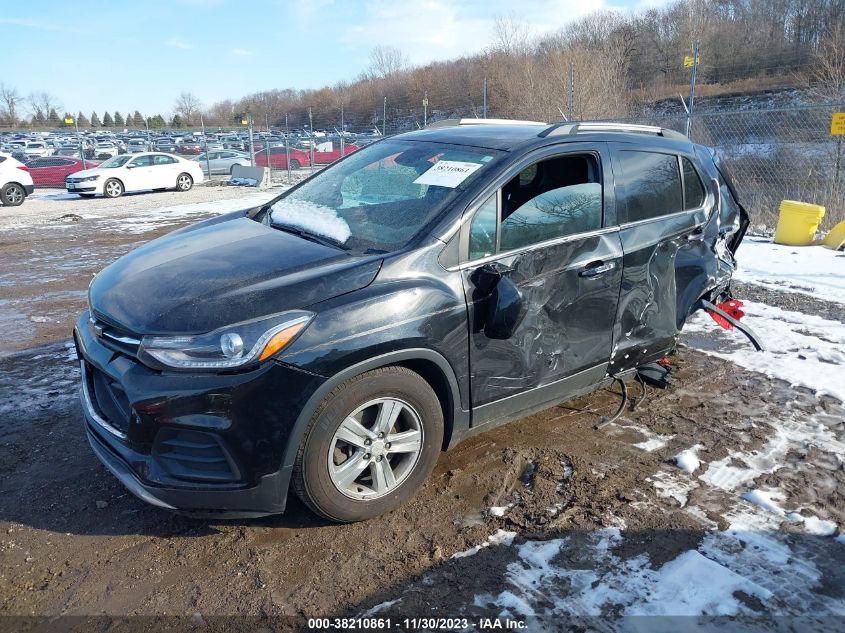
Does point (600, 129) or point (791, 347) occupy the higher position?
point (600, 129)

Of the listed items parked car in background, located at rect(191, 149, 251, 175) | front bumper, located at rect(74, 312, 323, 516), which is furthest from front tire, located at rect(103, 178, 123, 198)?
front bumper, located at rect(74, 312, 323, 516)

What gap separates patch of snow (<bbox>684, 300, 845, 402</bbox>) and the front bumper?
3.89 meters

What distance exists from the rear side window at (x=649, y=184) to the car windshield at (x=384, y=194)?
969 millimetres

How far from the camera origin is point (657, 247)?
4.08 metres

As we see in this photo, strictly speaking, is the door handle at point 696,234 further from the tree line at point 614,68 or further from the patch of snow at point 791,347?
the tree line at point 614,68

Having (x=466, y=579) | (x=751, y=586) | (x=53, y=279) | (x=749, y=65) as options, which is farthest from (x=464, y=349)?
(x=749, y=65)

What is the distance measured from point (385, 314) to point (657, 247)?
210 cm

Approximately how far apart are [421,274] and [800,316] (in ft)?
15.9

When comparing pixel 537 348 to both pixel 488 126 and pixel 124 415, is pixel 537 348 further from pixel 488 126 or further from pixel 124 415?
pixel 124 415

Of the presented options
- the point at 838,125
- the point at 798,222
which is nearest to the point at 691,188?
the point at 798,222

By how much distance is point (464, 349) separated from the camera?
10.4 ft

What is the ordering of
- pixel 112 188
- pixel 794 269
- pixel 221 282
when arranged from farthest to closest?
pixel 112 188
pixel 794 269
pixel 221 282

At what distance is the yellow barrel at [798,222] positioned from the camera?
9250 mm

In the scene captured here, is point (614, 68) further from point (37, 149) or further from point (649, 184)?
point (37, 149)
